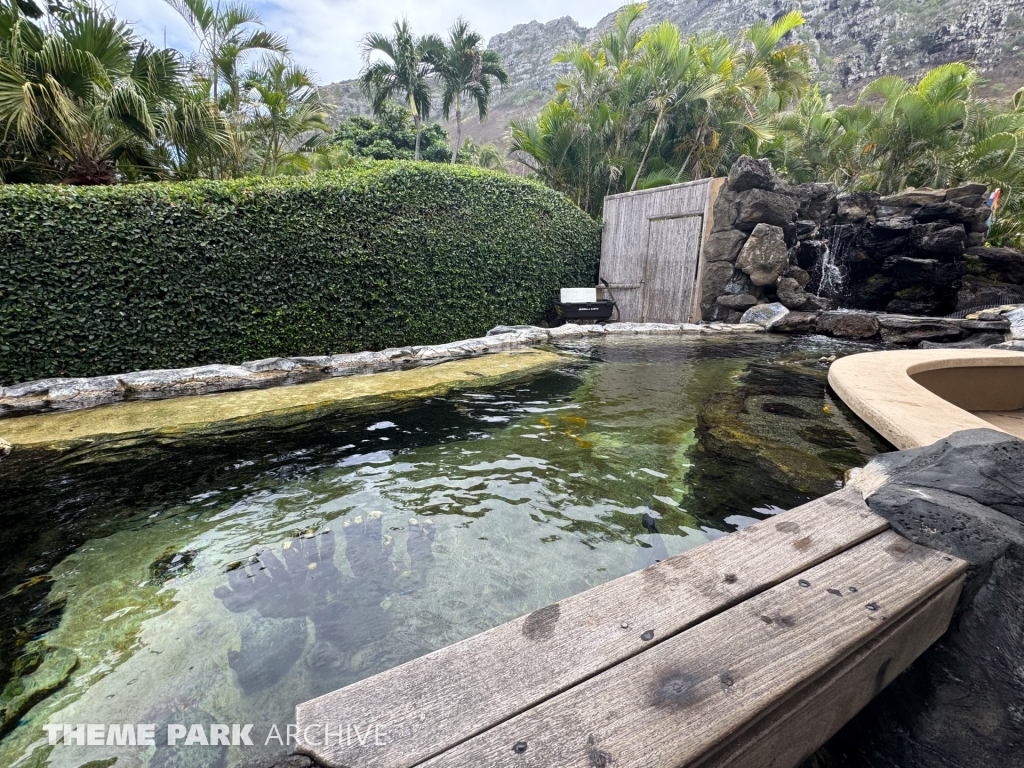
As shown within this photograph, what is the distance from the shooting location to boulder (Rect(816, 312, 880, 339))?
7844mm

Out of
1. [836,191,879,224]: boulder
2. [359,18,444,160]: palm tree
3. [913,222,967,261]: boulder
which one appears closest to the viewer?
[913,222,967,261]: boulder

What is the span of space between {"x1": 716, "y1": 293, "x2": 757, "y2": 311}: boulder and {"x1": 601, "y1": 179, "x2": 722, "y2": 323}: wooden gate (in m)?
0.52

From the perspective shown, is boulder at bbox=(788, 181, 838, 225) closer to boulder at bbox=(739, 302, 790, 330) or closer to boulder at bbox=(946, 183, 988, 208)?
boulder at bbox=(946, 183, 988, 208)

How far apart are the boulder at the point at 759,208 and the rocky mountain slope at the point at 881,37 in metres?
20.9

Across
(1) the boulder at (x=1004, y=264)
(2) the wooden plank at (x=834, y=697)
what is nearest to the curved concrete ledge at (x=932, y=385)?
(2) the wooden plank at (x=834, y=697)

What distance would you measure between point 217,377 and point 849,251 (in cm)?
1213

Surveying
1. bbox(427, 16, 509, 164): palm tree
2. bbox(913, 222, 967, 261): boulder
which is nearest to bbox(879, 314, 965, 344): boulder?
bbox(913, 222, 967, 261): boulder

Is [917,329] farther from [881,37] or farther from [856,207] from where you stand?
[881,37]

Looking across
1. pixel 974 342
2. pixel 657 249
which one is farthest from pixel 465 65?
pixel 974 342

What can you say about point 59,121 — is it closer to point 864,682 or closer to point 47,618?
point 47,618

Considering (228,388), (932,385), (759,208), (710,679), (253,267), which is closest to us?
(710,679)

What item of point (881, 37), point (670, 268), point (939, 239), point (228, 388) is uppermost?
point (881, 37)

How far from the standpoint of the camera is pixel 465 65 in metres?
16.8

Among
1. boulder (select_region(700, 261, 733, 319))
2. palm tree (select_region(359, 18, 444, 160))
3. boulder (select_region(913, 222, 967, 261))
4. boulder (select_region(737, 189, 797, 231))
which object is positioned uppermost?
palm tree (select_region(359, 18, 444, 160))
